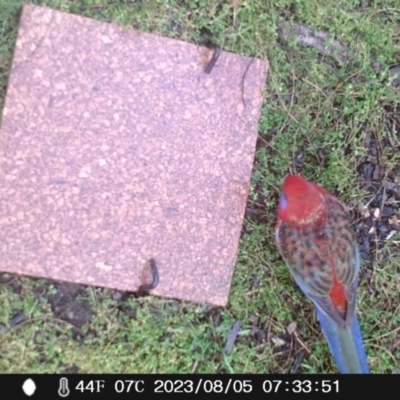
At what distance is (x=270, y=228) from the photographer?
2.97 metres

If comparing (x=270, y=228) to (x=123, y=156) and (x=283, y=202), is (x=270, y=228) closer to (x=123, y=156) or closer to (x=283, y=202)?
(x=283, y=202)

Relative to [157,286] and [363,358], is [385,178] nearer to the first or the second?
[363,358]

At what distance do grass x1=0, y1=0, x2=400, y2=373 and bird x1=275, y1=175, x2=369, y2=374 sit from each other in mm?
173

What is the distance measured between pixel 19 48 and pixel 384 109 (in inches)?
76.3

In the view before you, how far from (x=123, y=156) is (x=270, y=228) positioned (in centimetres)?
87

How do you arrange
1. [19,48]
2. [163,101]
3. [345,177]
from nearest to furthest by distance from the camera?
1. [19,48]
2. [163,101]
3. [345,177]

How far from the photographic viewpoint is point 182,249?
2838mm

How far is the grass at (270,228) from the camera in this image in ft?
8.95

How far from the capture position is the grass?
273 cm
